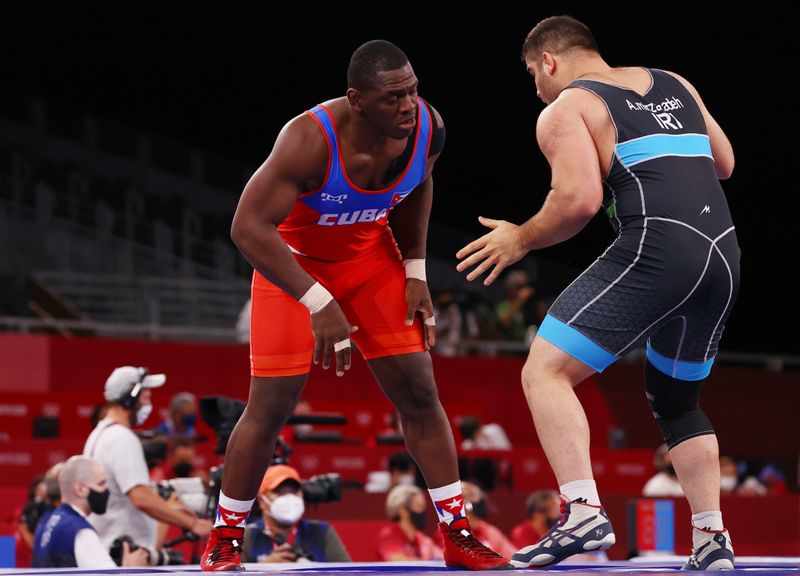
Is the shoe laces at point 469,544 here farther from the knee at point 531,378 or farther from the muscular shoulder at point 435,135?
the muscular shoulder at point 435,135

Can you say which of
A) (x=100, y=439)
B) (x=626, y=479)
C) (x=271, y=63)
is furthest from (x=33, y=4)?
(x=100, y=439)

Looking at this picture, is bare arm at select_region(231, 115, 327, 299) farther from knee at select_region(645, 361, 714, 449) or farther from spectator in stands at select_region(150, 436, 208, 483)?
spectator in stands at select_region(150, 436, 208, 483)

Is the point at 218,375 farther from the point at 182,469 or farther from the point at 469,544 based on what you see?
the point at 469,544

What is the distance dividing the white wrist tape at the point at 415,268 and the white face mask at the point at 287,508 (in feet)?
6.66

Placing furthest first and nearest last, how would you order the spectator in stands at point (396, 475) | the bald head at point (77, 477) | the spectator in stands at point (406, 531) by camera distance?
1. the spectator in stands at point (396, 475)
2. the spectator in stands at point (406, 531)
3. the bald head at point (77, 477)

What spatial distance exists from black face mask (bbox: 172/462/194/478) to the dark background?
23.5 feet

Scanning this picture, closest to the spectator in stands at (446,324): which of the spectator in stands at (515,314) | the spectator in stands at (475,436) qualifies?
the spectator in stands at (515,314)

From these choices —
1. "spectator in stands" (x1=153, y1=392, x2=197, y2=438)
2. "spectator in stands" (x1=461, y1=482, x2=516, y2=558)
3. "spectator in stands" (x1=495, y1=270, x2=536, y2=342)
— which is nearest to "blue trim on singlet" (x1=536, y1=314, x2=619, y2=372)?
"spectator in stands" (x1=461, y1=482, x2=516, y2=558)

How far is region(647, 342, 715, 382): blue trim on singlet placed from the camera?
11.5ft

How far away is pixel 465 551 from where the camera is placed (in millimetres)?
3639

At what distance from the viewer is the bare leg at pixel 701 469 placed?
3541 mm

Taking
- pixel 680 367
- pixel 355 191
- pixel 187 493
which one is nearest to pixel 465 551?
pixel 680 367

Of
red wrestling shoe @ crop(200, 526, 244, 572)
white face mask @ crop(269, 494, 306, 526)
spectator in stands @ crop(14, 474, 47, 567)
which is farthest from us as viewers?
spectator in stands @ crop(14, 474, 47, 567)

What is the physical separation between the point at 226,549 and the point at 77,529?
1.87 meters
